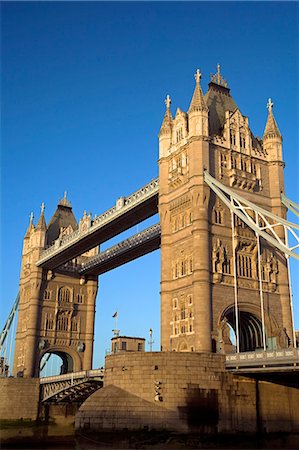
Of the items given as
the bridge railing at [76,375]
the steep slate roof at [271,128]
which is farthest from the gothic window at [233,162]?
the bridge railing at [76,375]

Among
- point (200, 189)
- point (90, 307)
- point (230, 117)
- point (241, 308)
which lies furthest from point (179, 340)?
point (90, 307)

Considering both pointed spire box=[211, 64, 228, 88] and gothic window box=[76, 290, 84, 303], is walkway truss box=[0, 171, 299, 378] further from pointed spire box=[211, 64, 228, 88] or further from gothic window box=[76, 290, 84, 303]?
pointed spire box=[211, 64, 228, 88]

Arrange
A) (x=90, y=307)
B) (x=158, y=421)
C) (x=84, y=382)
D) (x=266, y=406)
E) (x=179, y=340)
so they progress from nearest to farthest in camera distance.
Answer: (x=158, y=421) < (x=266, y=406) < (x=179, y=340) < (x=84, y=382) < (x=90, y=307)

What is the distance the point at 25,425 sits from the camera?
6372 centimetres

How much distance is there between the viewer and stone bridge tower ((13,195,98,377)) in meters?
75.4

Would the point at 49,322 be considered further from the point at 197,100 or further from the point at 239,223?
the point at 197,100

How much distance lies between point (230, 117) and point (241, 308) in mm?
18760

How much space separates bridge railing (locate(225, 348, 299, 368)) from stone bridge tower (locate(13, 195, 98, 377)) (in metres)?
41.9

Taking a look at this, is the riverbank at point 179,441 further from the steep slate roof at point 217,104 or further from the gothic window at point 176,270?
the steep slate roof at point 217,104

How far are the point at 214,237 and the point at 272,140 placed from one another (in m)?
13.4

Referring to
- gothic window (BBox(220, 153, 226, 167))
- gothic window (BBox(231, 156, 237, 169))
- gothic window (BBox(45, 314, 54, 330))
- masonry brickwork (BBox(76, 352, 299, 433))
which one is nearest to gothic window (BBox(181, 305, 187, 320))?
masonry brickwork (BBox(76, 352, 299, 433))

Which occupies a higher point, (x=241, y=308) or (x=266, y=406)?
(x=241, y=308)

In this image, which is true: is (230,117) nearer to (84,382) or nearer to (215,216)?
(215,216)

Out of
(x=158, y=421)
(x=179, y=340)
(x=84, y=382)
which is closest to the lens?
(x=158, y=421)
